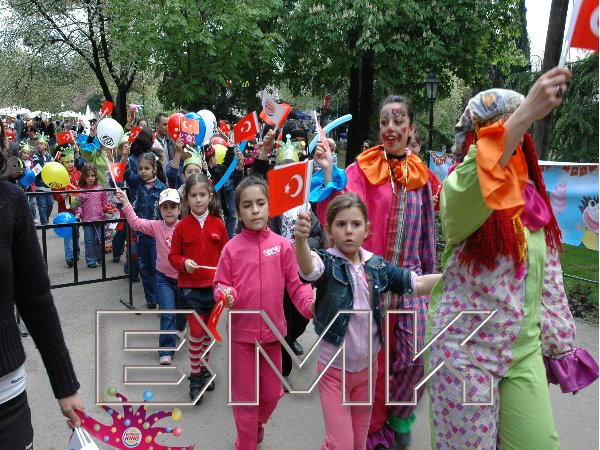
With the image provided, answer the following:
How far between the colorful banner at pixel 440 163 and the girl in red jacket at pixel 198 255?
6006 millimetres

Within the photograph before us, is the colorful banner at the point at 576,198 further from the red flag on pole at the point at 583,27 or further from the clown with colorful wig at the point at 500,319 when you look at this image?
the red flag on pole at the point at 583,27

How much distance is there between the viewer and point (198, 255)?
4.60m

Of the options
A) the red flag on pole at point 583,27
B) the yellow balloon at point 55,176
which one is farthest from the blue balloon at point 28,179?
the red flag on pole at point 583,27

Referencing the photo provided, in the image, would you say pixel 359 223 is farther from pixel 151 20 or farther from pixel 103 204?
pixel 151 20

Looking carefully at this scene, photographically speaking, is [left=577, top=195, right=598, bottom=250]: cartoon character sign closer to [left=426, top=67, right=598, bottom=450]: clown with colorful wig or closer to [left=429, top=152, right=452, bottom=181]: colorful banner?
[left=426, top=67, right=598, bottom=450]: clown with colorful wig

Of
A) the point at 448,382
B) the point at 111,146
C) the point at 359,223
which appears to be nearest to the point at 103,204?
the point at 111,146

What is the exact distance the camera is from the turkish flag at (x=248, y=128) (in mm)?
7312

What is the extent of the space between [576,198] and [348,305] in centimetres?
394

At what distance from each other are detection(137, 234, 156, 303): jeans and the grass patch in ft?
14.7

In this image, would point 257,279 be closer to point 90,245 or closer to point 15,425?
point 15,425

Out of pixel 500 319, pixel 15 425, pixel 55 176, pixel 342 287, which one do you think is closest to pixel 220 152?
pixel 55 176

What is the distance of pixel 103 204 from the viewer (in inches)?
335

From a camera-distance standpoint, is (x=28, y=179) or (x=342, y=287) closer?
(x=342, y=287)

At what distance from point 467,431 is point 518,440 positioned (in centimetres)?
19
